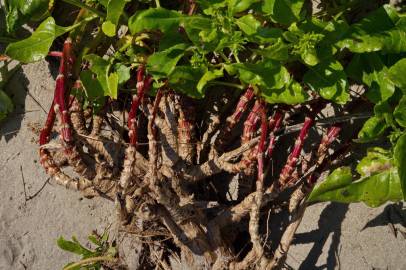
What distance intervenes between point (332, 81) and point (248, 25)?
0.26 meters

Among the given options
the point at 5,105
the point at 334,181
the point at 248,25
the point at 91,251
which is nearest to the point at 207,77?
the point at 248,25

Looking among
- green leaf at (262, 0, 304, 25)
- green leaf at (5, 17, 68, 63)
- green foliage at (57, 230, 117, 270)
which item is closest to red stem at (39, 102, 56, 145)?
green leaf at (5, 17, 68, 63)

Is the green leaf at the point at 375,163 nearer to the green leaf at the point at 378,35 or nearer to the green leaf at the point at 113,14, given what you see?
the green leaf at the point at 378,35

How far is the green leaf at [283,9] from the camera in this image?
1275mm

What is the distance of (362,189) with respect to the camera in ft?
4.50

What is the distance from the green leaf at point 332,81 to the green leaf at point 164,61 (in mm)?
351

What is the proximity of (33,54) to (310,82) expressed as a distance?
0.78 m

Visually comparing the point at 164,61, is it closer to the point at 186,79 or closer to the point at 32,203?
the point at 186,79

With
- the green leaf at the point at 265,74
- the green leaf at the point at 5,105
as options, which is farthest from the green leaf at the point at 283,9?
the green leaf at the point at 5,105

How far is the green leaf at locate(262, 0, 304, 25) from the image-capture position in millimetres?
1275

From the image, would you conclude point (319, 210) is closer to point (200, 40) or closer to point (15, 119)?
point (200, 40)

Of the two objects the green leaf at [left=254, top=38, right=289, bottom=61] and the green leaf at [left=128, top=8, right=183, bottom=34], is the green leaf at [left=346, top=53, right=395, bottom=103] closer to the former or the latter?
the green leaf at [left=254, top=38, right=289, bottom=61]

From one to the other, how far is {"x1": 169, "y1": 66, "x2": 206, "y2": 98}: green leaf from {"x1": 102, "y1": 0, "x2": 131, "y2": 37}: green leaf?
215mm

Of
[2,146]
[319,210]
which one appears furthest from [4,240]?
[319,210]
